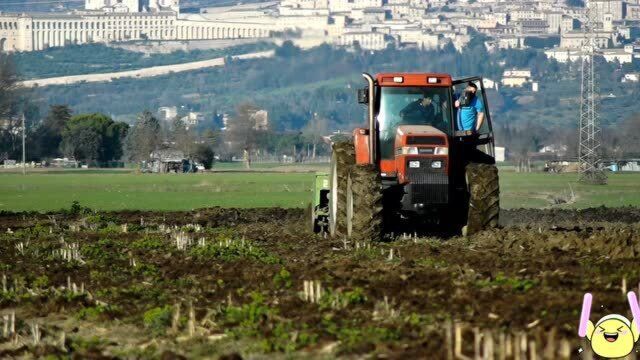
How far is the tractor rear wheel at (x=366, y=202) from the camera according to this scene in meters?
27.1

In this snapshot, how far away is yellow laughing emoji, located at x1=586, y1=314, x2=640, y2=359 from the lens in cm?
1388

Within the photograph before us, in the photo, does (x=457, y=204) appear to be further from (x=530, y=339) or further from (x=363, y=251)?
(x=530, y=339)

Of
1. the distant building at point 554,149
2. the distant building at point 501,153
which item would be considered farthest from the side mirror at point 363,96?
the distant building at point 554,149

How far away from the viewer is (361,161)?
2892 cm

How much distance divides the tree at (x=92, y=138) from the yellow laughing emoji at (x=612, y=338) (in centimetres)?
13335

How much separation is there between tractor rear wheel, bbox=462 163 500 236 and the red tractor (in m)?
0.02

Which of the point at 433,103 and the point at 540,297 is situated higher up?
the point at 433,103

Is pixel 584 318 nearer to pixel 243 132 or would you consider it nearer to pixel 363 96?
pixel 363 96

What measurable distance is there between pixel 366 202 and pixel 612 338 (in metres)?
13.4

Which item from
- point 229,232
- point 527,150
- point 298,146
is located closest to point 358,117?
point 298,146

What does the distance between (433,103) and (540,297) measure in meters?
11.2

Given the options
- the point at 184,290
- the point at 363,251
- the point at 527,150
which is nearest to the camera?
the point at 184,290

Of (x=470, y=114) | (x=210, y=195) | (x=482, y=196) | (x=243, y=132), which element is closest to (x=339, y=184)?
(x=470, y=114)

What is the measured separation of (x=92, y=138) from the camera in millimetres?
147750
